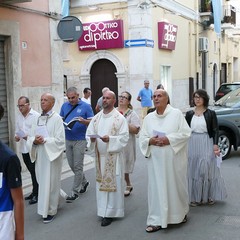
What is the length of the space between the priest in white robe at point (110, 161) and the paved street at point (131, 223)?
0.21 meters

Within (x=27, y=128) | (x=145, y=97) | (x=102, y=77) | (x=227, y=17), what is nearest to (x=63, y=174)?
(x=27, y=128)

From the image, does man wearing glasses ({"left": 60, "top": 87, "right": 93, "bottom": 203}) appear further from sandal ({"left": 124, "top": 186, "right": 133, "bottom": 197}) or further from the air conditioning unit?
the air conditioning unit

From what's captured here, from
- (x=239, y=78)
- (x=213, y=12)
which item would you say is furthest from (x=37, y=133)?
(x=239, y=78)

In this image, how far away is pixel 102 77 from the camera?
18922 millimetres

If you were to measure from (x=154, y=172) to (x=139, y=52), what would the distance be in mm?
12969

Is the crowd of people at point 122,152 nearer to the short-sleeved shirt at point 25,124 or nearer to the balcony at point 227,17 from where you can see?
the short-sleeved shirt at point 25,124

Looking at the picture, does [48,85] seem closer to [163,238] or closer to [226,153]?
[226,153]

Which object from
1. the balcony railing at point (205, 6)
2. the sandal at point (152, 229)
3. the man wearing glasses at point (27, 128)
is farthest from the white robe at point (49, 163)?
the balcony railing at point (205, 6)

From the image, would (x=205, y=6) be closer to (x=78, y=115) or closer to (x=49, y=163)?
(x=78, y=115)

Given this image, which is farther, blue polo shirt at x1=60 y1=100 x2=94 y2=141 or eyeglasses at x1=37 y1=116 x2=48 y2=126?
blue polo shirt at x1=60 y1=100 x2=94 y2=141

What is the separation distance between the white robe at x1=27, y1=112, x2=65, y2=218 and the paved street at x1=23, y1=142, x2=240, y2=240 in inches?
9.7

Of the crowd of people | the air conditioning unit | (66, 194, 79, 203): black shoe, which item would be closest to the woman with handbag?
the crowd of people

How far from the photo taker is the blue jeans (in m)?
6.92

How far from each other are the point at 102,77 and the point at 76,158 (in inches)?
482
